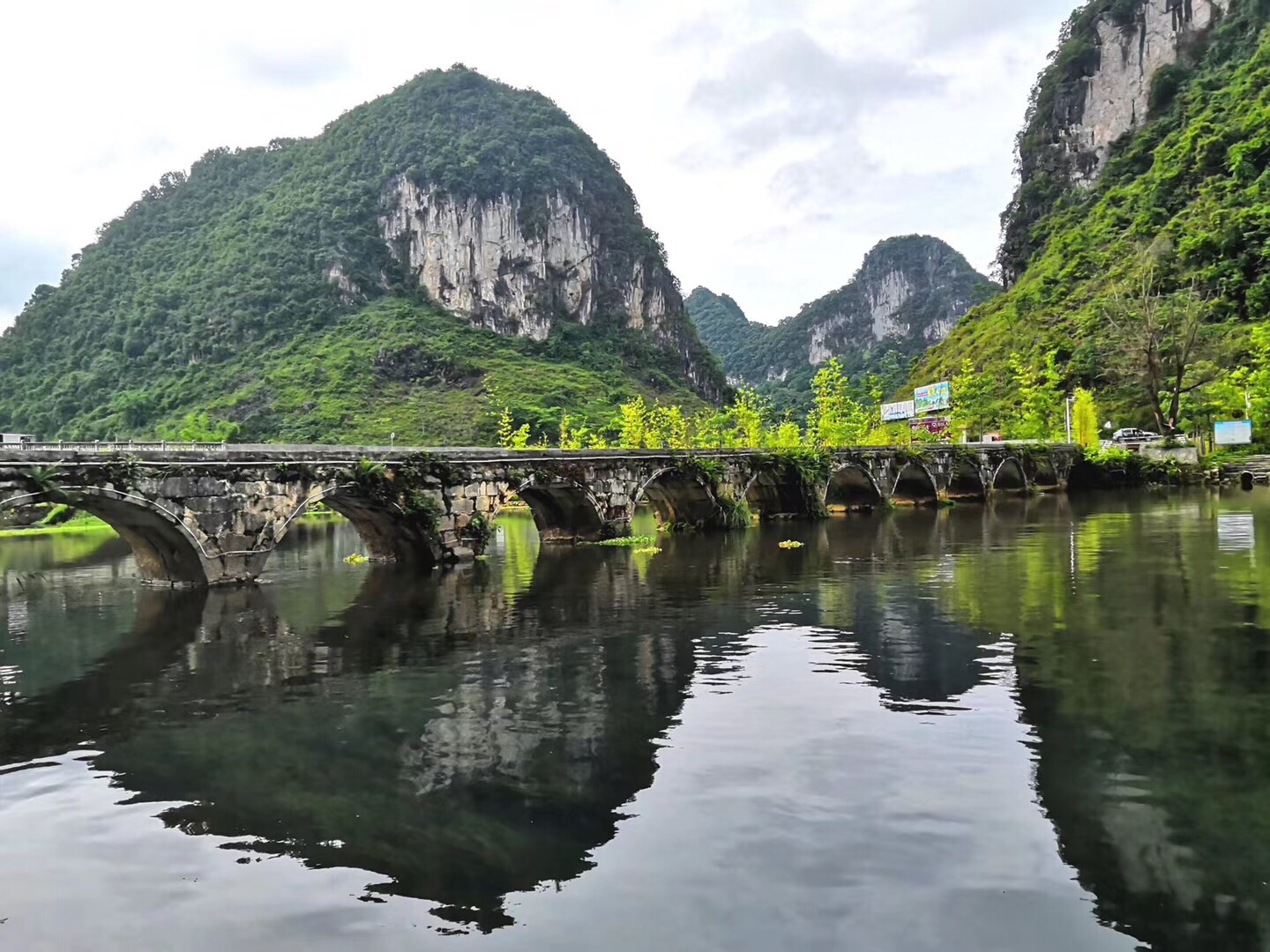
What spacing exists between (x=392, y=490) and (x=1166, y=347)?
2872 inches

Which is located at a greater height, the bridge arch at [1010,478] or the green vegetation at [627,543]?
the bridge arch at [1010,478]

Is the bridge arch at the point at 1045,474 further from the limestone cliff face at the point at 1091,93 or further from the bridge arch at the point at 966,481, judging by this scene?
the limestone cliff face at the point at 1091,93

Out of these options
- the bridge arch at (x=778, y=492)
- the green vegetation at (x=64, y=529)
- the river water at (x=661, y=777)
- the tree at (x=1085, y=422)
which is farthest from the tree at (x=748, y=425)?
the green vegetation at (x=64, y=529)

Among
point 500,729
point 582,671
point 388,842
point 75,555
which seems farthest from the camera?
point 75,555

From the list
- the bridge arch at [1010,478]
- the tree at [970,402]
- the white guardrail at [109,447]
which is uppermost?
the tree at [970,402]

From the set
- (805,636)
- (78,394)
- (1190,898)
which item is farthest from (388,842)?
(78,394)

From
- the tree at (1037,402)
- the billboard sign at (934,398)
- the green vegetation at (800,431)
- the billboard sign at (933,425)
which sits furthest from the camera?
the billboard sign at (934,398)

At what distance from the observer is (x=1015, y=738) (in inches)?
467

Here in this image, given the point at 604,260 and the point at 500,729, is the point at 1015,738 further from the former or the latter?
the point at 604,260

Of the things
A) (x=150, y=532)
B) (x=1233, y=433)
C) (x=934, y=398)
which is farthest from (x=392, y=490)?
(x=934, y=398)

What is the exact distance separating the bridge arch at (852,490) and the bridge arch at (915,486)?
2.19m

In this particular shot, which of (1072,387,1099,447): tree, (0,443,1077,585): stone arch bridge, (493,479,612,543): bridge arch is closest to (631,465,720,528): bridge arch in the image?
(0,443,1077,585): stone arch bridge

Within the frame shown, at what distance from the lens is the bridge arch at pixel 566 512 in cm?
4253

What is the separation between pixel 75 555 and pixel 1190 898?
52.6 m
